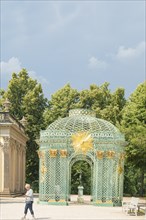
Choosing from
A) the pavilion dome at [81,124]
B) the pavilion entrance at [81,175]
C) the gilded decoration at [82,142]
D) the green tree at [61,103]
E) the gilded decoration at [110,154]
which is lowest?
the pavilion entrance at [81,175]

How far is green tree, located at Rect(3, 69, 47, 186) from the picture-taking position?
5881cm

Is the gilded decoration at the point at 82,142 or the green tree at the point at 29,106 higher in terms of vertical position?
the green tree at the point at 29,106

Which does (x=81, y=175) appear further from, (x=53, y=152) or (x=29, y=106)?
(x=53, y=152)

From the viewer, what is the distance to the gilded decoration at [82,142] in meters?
31.0

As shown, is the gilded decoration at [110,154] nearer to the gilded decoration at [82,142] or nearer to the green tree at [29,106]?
the gilded decoration at [82,142]

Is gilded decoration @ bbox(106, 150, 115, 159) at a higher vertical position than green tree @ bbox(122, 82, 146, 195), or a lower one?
lower

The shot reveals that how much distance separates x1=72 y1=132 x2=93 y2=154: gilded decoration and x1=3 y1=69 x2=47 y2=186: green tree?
27.5 meters

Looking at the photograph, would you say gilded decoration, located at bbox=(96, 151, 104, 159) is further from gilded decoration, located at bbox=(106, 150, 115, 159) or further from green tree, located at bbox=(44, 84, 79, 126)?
green tree, located at bbox=(44, 84, 79, 126)

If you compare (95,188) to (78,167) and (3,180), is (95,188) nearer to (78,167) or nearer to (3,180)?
(3,180)

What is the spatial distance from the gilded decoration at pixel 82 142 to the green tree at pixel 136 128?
7.33 metres

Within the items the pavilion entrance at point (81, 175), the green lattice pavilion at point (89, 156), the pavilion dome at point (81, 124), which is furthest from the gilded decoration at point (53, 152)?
the pavilion entrance at point (81, 175)

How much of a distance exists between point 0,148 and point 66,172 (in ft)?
39.9

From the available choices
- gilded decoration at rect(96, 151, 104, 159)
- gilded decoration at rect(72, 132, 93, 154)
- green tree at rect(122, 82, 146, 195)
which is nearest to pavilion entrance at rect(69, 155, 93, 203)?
green tree at rect(122, 82, 146, 195)

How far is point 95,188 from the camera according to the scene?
30.8 meters
